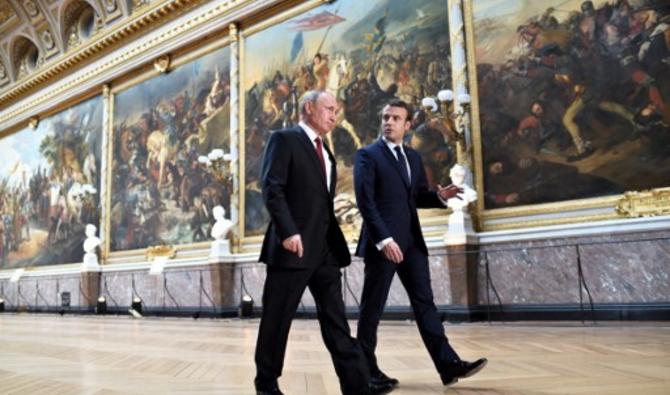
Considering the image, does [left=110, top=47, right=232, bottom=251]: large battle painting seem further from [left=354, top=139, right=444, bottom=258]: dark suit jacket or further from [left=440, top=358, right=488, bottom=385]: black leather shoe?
[left=440, top=358, right=488, bottom=385]: black leather shoe

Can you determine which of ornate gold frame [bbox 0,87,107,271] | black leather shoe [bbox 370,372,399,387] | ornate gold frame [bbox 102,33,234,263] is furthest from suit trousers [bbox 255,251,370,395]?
ornate gold frame [bbox 0,87,107,271]

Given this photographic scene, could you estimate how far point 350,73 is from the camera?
10531mm

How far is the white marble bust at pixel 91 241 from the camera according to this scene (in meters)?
14.9

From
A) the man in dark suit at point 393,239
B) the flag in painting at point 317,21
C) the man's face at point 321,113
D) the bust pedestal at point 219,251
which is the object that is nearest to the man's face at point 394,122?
the man in dark suit at point 393,239

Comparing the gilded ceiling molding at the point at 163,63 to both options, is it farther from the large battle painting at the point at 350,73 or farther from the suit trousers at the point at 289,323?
the suit trousers at the point at 289,323

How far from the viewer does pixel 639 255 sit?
7.03 metres

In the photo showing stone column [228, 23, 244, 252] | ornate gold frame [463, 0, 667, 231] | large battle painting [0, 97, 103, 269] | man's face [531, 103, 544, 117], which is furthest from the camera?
large battle painting [0, 97, 103, 269]

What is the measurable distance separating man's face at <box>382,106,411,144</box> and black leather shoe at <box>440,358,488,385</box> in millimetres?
1257

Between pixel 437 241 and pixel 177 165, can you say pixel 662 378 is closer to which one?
pixel 437 241

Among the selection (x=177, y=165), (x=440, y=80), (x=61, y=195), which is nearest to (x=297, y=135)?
(x=440, y=80)

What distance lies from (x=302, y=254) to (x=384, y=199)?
860mm

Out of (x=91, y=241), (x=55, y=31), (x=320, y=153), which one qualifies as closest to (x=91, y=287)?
(x=91, y=241)

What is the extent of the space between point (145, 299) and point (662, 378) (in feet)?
40.9

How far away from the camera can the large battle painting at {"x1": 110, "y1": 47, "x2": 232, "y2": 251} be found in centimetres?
1295
